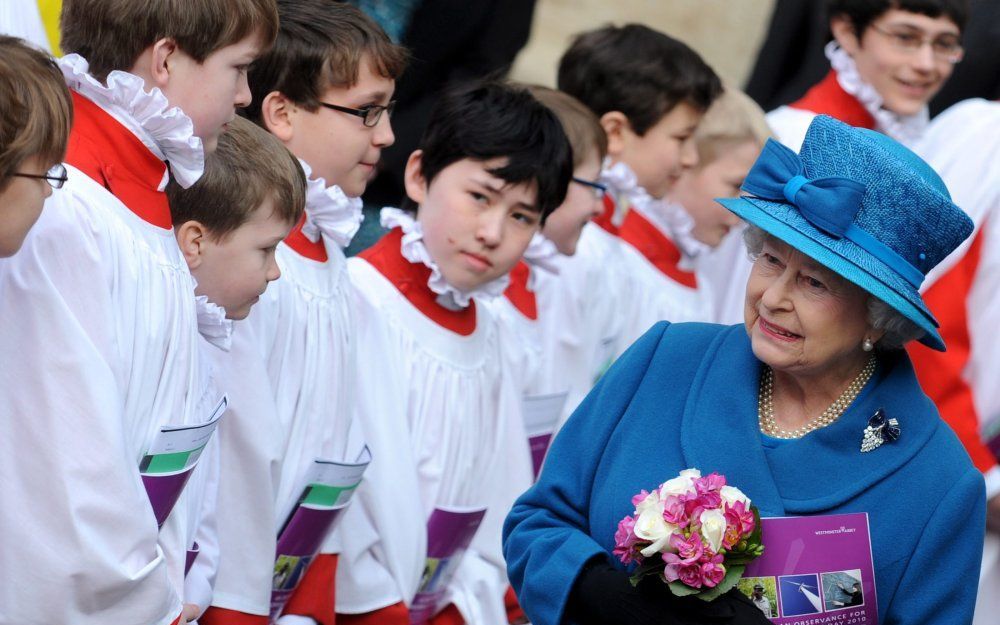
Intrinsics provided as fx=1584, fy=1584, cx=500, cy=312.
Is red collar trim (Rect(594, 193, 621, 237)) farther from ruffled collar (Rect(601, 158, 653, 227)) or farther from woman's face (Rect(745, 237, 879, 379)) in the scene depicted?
woman's face (Rect(745, 237, 879, 379))

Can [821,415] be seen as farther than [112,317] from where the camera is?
Yes

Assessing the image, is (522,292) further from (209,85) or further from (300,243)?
(209,85)

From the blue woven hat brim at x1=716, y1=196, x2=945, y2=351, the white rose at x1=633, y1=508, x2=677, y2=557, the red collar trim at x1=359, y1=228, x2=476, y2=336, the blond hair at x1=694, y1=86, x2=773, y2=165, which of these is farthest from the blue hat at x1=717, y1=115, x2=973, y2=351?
the blond hair at x1=694, y1=86, x2=773, y2=165

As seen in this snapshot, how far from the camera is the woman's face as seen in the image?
3.20m

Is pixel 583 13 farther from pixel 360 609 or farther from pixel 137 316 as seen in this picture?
pixel 137 316

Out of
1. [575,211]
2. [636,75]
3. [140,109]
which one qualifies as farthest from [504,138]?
[636,75]

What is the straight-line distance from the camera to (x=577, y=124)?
5418 millimetres

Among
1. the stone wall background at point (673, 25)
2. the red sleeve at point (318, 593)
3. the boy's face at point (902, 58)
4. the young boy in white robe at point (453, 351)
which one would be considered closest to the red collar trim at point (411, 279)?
the young boy in white robe at point (453, 351)

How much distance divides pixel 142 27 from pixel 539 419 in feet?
6.62

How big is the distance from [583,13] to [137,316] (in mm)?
6376

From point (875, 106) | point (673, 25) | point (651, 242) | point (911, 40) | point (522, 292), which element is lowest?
point (673, 25)

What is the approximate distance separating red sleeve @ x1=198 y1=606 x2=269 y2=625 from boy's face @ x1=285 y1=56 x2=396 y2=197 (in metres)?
1.19

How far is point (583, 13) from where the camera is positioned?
9242 millimetres

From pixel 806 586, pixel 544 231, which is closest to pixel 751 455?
pixel 806 586
